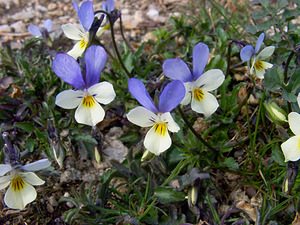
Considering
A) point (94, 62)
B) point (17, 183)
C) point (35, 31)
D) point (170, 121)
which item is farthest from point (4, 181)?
point (35, 31)

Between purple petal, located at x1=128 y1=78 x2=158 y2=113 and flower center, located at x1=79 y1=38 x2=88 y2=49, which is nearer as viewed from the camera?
purple petal, located at x1=128 y1=78 x2=158 y2=113

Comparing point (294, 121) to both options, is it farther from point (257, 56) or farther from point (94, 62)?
point (94, 62)

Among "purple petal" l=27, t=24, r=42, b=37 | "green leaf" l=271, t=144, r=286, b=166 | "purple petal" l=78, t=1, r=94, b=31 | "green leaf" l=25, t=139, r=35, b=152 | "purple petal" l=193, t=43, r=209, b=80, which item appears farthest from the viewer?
"purple petal" l=27, t=24, r=42, b=37

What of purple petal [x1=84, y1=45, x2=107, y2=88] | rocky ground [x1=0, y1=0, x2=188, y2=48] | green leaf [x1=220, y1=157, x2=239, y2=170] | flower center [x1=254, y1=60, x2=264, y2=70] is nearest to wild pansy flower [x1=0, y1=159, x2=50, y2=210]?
purple petal [x1=84, y1=45, x2=107, y2=88]

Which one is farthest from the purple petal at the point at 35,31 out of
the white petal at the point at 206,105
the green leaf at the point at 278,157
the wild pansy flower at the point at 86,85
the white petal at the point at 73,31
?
the green leaf at the point at 278,157

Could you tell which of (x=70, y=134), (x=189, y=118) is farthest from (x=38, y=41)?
(x=189, y=118)

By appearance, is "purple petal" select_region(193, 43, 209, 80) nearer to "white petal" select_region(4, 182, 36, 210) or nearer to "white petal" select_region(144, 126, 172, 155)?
"white petal" select_region(144, 126, 172, 155)

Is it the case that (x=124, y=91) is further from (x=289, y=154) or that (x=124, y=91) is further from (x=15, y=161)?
(x=289, y=154)

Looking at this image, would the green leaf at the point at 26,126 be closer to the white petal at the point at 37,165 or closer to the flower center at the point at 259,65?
the white petal at the point at 37,165
